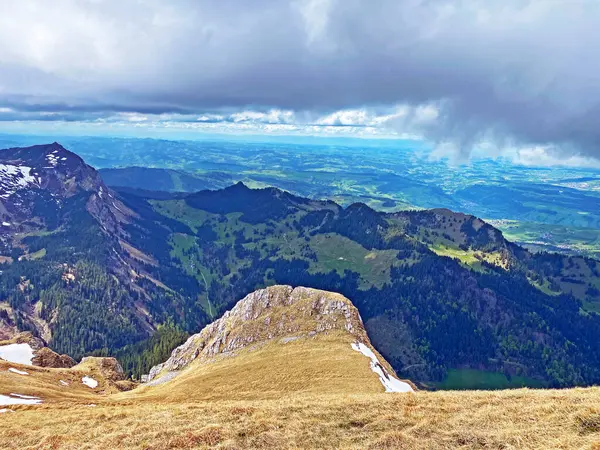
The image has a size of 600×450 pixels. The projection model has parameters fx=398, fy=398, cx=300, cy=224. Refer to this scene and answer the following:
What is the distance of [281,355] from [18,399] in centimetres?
5713

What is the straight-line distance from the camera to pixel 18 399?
3056 inches

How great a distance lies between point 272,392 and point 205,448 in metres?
38.5

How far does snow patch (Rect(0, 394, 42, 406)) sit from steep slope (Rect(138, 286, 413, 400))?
24.2 m

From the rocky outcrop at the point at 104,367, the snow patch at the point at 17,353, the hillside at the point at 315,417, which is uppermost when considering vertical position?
the hillside at the point at 315,417

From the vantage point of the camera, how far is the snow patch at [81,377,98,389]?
125 meters

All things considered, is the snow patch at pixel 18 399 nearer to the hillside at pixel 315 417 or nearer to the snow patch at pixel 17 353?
the hillside at pixel 315 417

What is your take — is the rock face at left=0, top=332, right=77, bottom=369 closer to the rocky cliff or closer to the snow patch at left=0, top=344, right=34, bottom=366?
the snow patch at left=0, top=344, right=34, bottom=366

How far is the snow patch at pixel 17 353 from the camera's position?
164 meters

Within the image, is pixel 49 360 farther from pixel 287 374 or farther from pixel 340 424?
pixel 340 424

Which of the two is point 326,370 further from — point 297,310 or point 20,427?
point 20,427

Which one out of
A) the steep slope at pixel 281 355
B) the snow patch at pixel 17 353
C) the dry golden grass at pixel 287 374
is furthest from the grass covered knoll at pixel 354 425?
the snow patch at pixel 17 353

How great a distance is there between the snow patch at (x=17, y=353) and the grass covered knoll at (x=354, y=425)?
135934 mm

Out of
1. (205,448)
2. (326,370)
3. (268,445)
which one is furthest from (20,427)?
(326,370)

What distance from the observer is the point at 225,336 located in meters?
138
